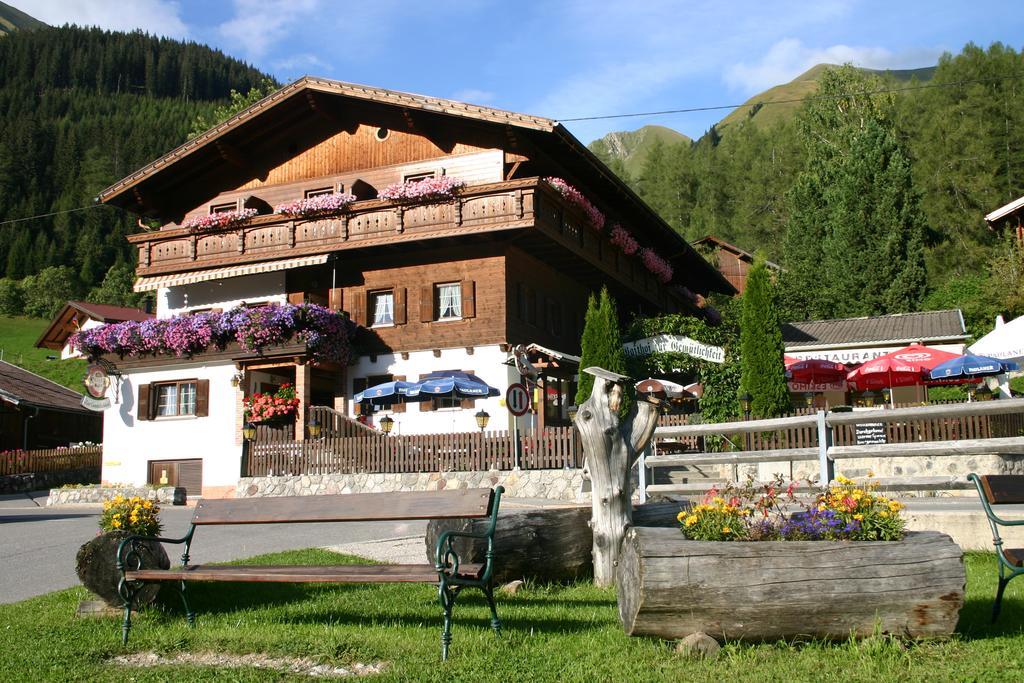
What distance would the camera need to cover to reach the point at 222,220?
91.2ft

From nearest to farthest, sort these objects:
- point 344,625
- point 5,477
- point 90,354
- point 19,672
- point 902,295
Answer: point 19,672 → point 344,625 → point 90,354 → point 5,477 → point 902,295

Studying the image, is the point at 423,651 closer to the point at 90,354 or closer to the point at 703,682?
the point at 703,682

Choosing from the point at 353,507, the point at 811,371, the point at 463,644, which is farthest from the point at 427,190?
the point at 463,644

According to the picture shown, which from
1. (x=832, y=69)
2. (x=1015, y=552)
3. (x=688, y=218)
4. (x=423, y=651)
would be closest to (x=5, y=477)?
(x=423, y=651)

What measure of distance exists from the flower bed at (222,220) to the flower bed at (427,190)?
461cm

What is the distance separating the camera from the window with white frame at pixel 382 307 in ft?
87.0

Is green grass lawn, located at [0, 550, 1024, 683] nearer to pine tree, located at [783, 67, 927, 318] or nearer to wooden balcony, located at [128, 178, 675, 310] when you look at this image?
wooden balcony, located at [128, 178, 675, 310]

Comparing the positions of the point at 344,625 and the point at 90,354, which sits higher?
the point at 90,354

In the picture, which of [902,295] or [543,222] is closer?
[543,222]

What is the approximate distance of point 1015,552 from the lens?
645 centimetres

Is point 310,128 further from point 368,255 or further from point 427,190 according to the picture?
point 427,190

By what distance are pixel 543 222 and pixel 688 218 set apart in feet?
175

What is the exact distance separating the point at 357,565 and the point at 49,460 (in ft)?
101

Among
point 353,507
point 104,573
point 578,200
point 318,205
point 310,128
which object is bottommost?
point 104,573
